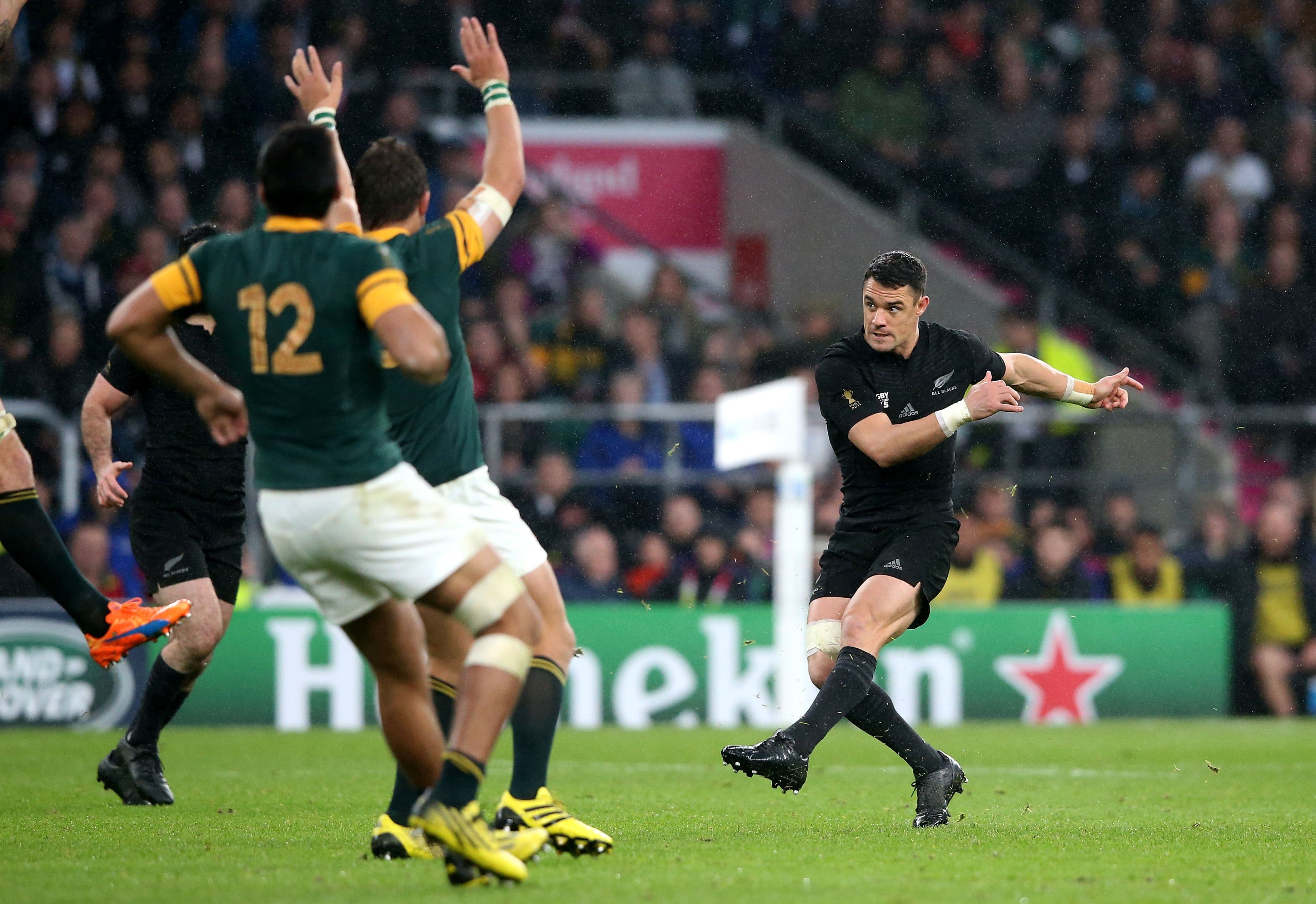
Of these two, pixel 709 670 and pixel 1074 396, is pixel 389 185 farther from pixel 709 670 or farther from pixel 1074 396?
pixel 709 670

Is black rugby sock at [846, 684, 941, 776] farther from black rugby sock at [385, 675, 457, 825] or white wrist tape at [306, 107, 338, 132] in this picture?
white wrist tape at [306, 107, 338, 132]

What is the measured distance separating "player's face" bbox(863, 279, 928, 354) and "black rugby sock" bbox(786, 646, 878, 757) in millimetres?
1235

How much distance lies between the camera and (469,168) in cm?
1589

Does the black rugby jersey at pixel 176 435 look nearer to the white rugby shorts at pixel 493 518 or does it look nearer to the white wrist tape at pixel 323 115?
the white wrist tape at pixel 323 115

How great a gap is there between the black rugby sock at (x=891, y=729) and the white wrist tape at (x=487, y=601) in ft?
7.19

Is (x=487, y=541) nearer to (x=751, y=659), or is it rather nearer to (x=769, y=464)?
(x=751, y=659)

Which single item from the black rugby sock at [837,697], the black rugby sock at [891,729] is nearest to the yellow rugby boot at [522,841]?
the black rugby sock at [837,697]

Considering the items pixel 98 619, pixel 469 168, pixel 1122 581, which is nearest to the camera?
pixel 98 619

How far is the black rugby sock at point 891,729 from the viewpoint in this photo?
673 centimetres

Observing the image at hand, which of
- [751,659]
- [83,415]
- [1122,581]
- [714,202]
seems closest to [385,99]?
[714,202]

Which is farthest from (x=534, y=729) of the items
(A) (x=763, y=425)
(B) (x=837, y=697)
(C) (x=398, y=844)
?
(A) (x=763, y=425)

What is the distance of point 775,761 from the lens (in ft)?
20.0

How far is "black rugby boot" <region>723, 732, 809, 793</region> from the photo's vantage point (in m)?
6.06

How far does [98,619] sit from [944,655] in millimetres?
8055
